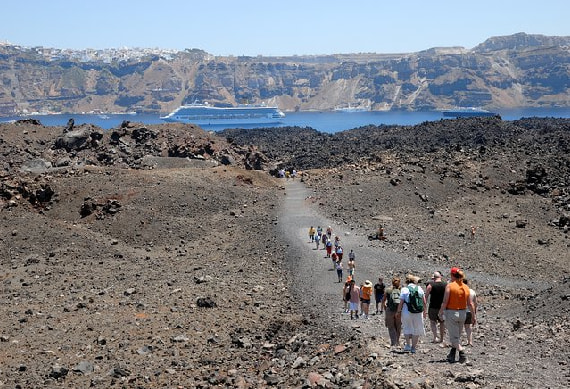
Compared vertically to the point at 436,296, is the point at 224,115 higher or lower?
lower

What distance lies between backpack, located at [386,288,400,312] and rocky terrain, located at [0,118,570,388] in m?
0.90

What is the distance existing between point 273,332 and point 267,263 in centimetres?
819

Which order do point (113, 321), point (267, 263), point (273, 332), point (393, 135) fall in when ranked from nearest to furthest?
point (273, 332), point (113, 321), point (267, 263), point (393, 135)

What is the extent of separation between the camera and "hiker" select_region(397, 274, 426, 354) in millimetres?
12117

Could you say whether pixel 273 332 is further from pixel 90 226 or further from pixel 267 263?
pixel 90 226

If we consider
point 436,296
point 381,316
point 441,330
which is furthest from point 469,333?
point 381,316

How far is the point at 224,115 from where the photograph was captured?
158 metres

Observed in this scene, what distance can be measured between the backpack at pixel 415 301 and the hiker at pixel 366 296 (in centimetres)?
372

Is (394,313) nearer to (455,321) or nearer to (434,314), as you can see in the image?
(434,314)

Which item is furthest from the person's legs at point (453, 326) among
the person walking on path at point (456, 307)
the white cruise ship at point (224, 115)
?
the white cruise ship at point (224, 115)

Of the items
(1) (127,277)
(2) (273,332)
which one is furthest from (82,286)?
(2) (273,332)

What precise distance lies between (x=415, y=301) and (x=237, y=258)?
47.9 feet

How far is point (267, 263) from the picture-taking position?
81.8 ft

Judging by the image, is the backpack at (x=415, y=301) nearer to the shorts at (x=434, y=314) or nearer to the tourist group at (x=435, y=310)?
the tourist group at (x=435, y=310)
